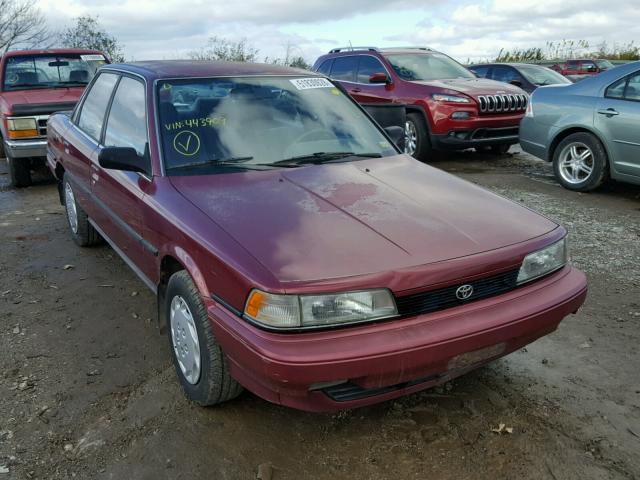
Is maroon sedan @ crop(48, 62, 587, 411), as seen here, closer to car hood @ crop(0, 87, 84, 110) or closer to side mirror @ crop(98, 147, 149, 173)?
side mirror @ crop(98, 147, 149, 173)

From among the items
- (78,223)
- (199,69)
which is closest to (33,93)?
(78,223)

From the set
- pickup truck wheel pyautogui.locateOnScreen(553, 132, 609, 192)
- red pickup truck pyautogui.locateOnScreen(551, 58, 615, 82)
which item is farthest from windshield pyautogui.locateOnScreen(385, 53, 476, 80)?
red pickup truck pyautogui.locateOnScreen(551, 58, 615, 82)

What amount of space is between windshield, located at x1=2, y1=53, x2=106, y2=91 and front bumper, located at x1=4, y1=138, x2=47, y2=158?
3.67 feet

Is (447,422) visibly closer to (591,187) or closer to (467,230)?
(467,230)

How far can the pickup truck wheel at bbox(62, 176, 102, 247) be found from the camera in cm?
505

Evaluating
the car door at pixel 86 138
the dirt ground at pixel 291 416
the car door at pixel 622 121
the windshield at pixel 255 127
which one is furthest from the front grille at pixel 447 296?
the car door at pixel 622 121

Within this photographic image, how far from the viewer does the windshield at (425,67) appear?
935cm

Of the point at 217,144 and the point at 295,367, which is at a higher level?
the point at 217,144

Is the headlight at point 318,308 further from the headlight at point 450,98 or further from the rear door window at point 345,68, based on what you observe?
the rear door window at point 345,68

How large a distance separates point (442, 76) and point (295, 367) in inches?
326

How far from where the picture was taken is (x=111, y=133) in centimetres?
393

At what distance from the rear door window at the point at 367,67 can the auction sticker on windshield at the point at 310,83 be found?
578 cm

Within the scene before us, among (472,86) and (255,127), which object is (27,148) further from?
(472,86)

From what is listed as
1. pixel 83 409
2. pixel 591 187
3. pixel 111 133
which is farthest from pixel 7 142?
pixel 591 187
